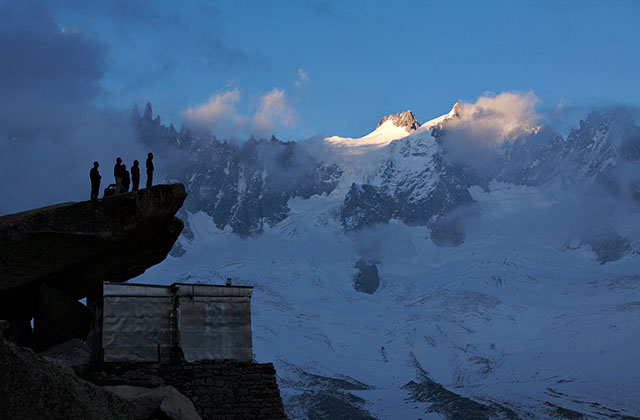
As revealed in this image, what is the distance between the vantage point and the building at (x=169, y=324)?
25531 millimetres

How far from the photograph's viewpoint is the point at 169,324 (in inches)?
1036

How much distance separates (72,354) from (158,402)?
4515 millimetres

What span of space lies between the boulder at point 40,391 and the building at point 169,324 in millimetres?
7299

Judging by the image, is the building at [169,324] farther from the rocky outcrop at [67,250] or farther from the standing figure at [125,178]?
the standing figure at [125,178]

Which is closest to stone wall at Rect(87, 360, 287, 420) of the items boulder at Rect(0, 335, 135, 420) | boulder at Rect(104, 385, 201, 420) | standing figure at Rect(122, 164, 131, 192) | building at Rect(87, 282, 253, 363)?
building at Rect(87, 282, 253, 363)

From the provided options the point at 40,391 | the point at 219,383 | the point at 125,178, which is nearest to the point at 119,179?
the point at 125,178

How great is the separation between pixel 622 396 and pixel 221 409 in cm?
19023

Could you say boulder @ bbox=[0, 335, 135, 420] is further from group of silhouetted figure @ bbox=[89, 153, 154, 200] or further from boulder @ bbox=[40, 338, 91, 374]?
group of silhouetted figure @ bbox=[89, 153, 154, 200]

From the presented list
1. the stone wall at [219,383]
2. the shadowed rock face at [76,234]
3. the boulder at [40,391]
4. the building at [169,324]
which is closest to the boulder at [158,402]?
the stone wall at [219,383]

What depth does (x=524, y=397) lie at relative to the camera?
645 ft

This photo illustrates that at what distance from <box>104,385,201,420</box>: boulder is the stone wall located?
1.46 meters

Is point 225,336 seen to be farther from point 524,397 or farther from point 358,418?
point 524,397

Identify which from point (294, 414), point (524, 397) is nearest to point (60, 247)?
point (294, 414)

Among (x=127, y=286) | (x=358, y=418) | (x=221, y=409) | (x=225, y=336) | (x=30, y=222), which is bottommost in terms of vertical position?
(x=358, y=418)
